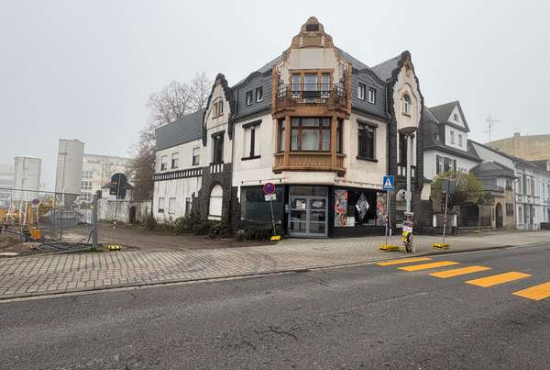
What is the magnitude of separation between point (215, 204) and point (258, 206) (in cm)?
513

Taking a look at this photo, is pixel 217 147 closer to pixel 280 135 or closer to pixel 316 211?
pixel 280 135

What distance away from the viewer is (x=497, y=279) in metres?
7.45

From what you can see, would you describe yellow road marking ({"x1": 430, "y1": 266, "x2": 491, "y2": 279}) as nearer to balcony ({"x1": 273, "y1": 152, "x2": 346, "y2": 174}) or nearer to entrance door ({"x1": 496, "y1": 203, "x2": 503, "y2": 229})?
balcony ({"x1": 273, "y1": 152, "x2": 346, "y2": 174})

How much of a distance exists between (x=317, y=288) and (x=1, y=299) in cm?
575

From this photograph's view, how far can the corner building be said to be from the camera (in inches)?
651

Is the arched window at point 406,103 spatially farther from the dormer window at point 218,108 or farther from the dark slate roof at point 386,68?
the dormer window at point 218,108

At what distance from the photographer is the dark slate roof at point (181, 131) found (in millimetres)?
25578

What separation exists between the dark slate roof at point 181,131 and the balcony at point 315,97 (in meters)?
10.3

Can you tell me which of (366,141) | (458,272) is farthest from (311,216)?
(458,272)

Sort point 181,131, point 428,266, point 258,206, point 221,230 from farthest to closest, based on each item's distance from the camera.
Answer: point 181,131, point 221,230, point 258,206, point 428,266

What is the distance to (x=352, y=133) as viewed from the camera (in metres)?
17.5

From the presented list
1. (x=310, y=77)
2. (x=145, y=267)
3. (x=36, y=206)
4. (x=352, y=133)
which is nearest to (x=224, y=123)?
(x=310, y=77)

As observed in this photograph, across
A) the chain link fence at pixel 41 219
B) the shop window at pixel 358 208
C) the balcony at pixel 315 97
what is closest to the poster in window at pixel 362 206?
the shop window at pixel 358 208

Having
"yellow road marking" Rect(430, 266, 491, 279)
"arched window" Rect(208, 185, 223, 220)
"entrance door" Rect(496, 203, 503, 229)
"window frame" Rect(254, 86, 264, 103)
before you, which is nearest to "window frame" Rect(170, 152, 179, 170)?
"arched window" Rect(208, 185, 223, 220)
